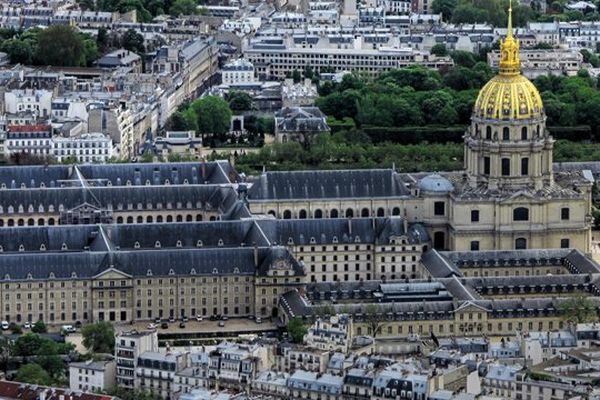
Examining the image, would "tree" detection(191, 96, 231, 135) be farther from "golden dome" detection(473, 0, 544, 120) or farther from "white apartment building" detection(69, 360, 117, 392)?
"white apartment building" detection(69, 360, 117, 392)

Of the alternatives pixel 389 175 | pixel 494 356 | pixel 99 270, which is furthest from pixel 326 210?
pixel 494 356

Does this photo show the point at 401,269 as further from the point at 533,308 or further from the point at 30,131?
the point at 30,131

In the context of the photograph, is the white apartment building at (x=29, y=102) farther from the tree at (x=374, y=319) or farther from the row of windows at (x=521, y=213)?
the tree at (x=374, y=319)

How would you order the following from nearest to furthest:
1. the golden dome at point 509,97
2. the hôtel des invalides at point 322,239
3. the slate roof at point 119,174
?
the hôtel des invalides at point 322,239 → the golden dome at point 509,97 → the slate roof at point 119,174

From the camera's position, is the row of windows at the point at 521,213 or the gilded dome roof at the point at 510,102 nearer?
the row of windows at the point at 521,213

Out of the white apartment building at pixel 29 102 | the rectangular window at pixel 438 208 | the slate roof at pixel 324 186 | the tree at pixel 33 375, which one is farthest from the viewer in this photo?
the white apartment building at pixel 29 102

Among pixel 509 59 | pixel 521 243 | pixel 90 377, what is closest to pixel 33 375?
pixel 90 377

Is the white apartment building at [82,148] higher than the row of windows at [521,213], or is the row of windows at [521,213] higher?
the white apartment building at [82,148]

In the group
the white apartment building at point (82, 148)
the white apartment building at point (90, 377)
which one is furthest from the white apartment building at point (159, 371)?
the white apartment building at point (82, 148)

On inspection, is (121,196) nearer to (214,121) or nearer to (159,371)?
(214,121)
